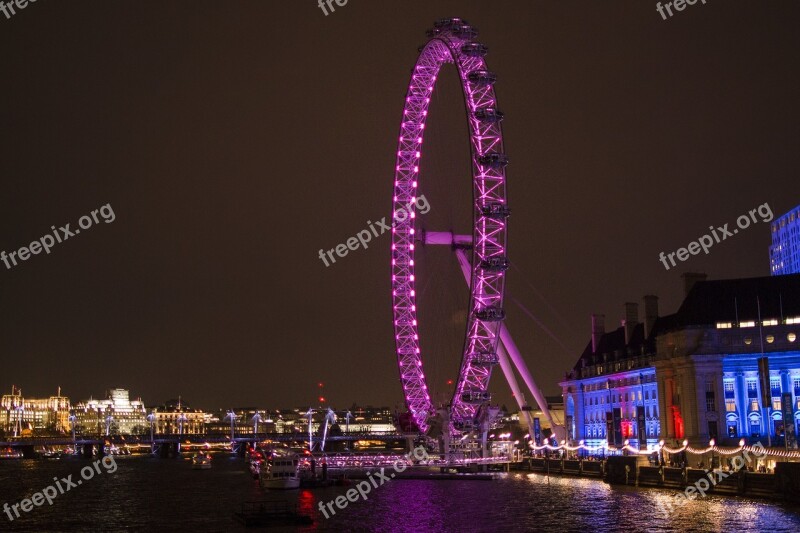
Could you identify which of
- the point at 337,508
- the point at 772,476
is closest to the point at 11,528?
the point at 337,508

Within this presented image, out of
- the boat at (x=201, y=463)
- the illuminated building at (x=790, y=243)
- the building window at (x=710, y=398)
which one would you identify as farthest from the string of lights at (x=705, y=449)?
the illuminated building at (x=790, y=243)

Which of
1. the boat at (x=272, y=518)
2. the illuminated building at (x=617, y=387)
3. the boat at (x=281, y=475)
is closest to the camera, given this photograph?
the boat at (x=272, y=518)

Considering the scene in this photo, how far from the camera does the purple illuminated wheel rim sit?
301 ft

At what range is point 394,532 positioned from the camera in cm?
5850

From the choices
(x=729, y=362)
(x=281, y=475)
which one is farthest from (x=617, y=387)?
(x=281, y=475)

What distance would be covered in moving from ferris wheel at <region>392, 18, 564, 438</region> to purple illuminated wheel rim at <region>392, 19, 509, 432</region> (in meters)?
0.09

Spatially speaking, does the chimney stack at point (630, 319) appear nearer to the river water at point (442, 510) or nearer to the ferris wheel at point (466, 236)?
the ferris wheel at point (466, 236)

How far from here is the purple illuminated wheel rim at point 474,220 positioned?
9169 cm

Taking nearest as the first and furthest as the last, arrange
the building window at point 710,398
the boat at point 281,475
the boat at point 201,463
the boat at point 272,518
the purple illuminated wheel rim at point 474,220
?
the boat at point 272,518
the purple illuminated wheel rim at point 474,220
the boat at point 281,475
the building window at point 710,398
the boat at point 201,463

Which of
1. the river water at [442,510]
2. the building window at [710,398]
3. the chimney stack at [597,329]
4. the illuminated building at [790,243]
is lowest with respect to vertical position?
the river water at [442,510]

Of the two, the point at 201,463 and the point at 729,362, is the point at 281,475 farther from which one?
the point at 201,463

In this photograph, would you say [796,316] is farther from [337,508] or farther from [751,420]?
[337,508]

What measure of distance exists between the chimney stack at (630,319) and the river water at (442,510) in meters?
29.9

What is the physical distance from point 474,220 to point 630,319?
125 feet
